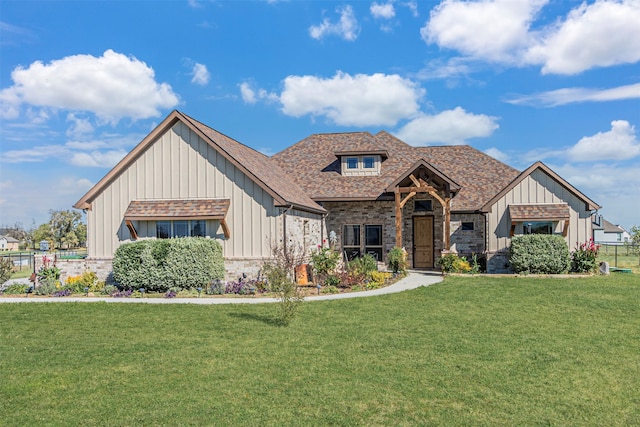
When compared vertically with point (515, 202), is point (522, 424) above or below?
below

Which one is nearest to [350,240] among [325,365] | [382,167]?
[382,167]

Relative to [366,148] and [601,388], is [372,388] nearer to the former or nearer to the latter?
[601,388]

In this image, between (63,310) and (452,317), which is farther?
(63,310)

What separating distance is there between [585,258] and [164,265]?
16583 mm

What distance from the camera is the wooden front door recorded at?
24.4m

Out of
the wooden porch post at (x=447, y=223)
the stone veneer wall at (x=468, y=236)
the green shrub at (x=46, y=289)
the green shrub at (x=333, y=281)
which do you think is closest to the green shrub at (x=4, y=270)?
the green shrub at (x=46, y=289)

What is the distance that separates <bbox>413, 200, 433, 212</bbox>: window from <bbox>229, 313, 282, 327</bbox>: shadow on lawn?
44.5 ft

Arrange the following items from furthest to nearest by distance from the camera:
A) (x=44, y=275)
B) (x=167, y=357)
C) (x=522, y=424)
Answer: (x=44, y=275)
(x=167, y=357)
(x=522, y=424)

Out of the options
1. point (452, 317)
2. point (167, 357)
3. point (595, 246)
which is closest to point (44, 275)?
point (167, 357)

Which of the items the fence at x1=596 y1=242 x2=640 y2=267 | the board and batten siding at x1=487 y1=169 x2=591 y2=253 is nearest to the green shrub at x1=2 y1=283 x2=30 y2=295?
the board and batten siding at x1=487 y1=169 x2=591 y2=253

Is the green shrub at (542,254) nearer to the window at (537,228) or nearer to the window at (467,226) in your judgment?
the window at (537,228)

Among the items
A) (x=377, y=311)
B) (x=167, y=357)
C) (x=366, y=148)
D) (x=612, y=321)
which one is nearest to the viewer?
(x=167, y=357)

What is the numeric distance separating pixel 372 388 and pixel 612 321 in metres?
7.70

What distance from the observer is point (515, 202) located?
22094 mm
